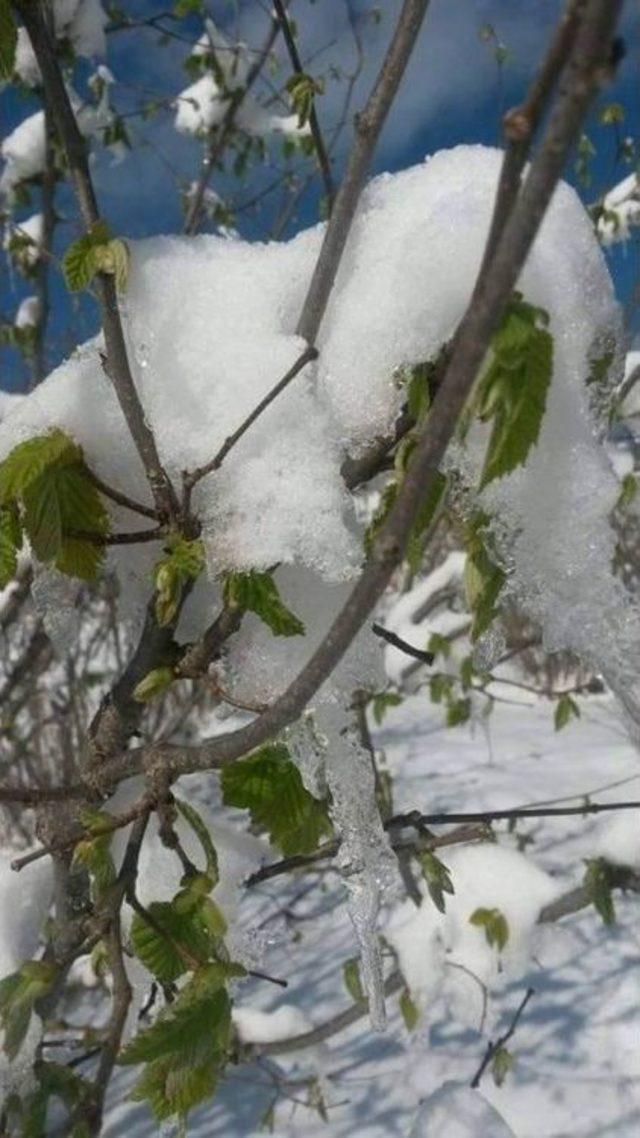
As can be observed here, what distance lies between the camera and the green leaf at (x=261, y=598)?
25.3 inches

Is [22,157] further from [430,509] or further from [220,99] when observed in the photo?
[430,509]

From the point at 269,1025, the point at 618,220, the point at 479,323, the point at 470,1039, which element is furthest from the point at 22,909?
the point at 618,220

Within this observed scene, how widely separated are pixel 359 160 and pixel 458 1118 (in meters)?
0.95

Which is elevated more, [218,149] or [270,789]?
[218,149]

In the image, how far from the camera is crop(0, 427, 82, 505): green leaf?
62cm

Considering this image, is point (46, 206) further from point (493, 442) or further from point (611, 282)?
point (493, 442)

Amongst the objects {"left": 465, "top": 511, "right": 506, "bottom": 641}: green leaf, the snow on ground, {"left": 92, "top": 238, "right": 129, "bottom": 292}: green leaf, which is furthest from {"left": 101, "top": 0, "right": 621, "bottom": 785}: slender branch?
the snow on ground

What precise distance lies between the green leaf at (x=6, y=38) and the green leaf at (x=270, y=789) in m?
0.55

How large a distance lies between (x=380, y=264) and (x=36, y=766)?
4651 mm

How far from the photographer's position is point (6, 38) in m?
0.73

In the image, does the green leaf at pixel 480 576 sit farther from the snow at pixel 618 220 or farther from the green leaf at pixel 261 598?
the snow at pixel 618 220

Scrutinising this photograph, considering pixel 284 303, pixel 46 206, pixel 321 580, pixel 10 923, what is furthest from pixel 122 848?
pixel 46 206

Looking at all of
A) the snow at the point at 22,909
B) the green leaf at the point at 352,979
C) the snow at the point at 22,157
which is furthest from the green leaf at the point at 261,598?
the snow at the point at 22,157

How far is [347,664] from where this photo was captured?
77 cm
